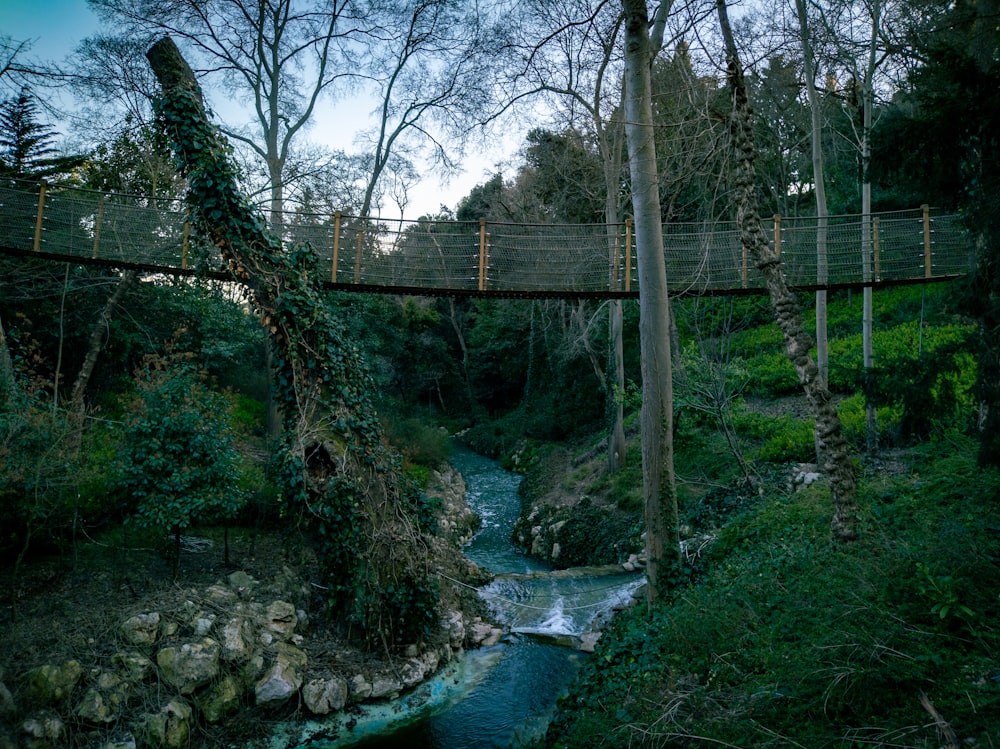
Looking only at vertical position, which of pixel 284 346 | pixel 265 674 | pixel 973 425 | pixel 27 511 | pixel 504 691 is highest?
pixel 284 346

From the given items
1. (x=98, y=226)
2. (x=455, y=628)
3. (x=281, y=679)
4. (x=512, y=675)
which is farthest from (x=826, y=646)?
(x=98, y=226)

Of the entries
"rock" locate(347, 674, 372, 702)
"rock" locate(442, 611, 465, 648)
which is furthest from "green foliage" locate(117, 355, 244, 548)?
"rock" locate(442, 611, 465, 648)

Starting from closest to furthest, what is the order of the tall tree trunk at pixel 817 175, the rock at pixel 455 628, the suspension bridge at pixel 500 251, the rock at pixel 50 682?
1. the rock at pixel 50 682
2. the rock at pixel 455 628
3. the suspension bridge at pixel 500 251
4. the tall tree trunk at pixel 817 175

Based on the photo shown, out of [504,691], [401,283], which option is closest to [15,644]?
[504,691]

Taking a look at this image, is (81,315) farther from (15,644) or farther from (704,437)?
(704,437)

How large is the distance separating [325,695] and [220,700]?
93 centimetres

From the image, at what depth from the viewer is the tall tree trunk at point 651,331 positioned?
6.11m

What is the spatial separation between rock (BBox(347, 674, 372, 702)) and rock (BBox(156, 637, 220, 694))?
4.15 feet

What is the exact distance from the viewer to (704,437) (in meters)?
12.1

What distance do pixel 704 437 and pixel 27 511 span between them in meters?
10.7

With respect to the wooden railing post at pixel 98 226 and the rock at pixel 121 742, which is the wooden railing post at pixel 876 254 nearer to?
the rock at pixel 121 742

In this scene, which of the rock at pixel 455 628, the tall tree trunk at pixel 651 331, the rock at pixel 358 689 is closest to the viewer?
the rock at pixel 358 689

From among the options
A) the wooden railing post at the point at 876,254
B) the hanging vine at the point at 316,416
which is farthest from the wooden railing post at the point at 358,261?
the wooden railing post at the point at 876,254

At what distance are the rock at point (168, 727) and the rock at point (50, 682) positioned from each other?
0.69 metres
